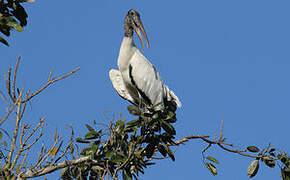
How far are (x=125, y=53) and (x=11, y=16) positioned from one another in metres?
3.94

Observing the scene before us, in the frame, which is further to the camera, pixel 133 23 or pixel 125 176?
pixel 133 23

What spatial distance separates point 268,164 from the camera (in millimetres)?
5711

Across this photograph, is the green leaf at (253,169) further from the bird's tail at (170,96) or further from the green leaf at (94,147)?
the bird's tail at (170,96)

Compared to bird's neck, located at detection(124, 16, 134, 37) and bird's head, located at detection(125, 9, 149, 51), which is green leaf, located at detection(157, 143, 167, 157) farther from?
bird's neck, located at detection(124, 16, 134, 37)

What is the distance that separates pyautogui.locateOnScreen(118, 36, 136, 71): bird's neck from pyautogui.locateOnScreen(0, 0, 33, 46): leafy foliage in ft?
12.3

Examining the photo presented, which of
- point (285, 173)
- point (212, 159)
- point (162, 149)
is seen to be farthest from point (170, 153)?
point (285, 173)

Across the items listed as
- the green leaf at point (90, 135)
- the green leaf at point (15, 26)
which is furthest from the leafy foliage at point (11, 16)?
the green leaf at point (90, 135)

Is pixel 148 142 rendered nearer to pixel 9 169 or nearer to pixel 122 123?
pixel 122 123

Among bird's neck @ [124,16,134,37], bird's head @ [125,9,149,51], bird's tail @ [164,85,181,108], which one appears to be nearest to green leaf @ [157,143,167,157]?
bird's tail @ [164,85,181,108]

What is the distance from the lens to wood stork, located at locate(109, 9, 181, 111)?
8.09 meters

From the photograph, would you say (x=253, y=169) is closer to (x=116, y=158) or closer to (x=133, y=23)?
(x=116, y=158)

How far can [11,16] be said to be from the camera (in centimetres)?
429

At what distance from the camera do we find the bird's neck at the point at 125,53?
26.6 ft

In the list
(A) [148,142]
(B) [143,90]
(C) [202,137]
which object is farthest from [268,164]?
(B) [143,90]
